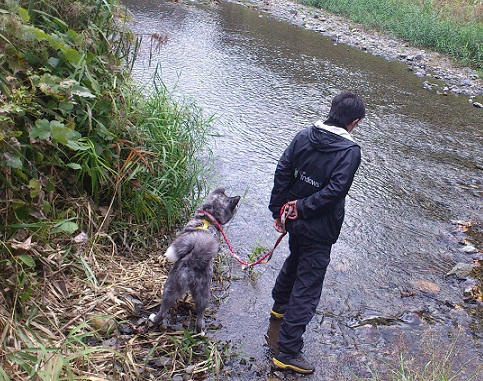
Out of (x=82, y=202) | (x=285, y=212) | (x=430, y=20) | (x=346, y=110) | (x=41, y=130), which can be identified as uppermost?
(x=430, y=20)

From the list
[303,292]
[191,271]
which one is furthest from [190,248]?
[303,292]

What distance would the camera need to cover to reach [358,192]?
7121mm

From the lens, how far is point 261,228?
587cm

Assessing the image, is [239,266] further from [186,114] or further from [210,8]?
[210,8]

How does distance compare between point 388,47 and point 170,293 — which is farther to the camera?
point 388,47

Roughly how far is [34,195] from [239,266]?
2345 mm

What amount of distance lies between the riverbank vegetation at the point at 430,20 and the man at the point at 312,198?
1456 cm

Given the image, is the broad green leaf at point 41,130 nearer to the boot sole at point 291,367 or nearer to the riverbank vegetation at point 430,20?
the boot sole at point 291,367

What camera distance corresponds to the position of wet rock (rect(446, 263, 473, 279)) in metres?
5.39

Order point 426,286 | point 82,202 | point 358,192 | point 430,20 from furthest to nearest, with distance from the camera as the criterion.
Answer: point 430,20 < point 358,192 < point 426,286 < point 82,202

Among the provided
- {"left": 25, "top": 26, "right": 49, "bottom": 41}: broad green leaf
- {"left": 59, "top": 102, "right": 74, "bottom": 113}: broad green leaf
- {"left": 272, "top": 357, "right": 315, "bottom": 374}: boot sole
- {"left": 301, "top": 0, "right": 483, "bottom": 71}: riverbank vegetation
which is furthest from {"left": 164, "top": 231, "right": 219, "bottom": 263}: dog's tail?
{"left": 301, "top": 0, "right": 483, "bottom": 71}: riverbank vegetation

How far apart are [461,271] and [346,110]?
2.97m

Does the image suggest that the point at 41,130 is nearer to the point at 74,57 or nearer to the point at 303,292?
the point at 74,57

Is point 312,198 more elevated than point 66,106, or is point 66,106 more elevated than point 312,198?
point 66,106
